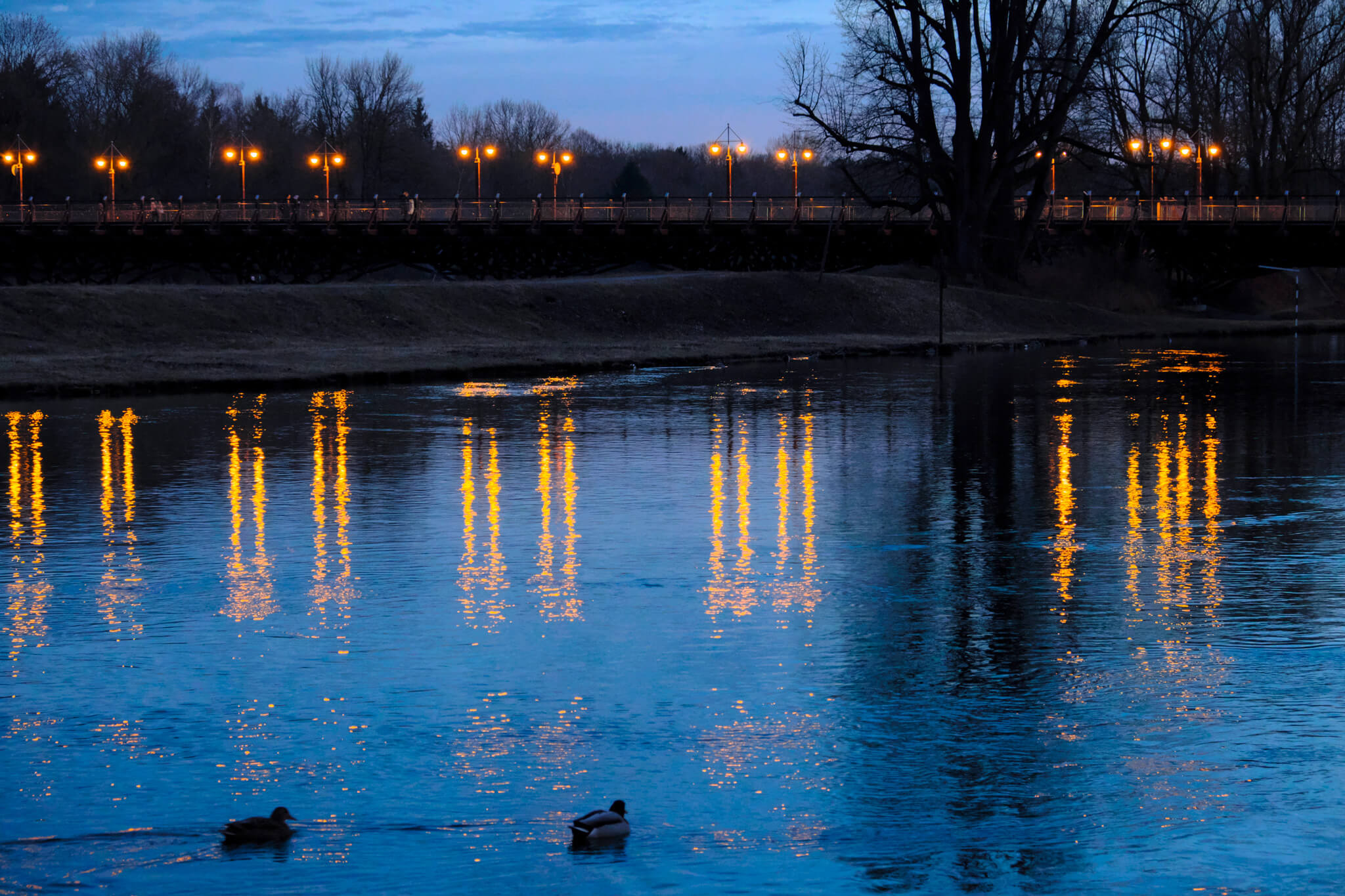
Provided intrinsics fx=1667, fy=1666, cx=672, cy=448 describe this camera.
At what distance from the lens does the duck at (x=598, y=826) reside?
6.62m

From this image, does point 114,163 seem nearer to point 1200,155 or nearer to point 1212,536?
point 1200,155

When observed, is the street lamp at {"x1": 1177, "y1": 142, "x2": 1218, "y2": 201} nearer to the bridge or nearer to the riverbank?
the bridge

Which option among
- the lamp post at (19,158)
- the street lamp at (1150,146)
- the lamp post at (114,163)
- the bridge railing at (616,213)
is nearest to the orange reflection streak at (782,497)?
the bridge railing at (616,213)

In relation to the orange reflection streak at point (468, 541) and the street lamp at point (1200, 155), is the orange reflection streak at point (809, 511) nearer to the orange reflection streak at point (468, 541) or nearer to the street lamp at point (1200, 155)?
the orange reflection streak at point (468, 541)

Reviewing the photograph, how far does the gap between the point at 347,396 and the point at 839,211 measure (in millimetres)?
44102

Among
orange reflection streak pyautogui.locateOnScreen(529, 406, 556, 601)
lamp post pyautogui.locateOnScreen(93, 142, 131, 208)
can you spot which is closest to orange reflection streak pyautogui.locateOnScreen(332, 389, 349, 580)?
orange reflection streak pyautogui.locateOnScreen(529, 406, 556, 601)

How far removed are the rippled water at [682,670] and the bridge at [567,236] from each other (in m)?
48.6

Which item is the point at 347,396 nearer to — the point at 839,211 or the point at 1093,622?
the point at 1093,622

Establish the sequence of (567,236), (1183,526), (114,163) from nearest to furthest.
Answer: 1. (1183,526)
2. (567,236)
3. (114,163)

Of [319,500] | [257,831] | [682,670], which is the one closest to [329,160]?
[319,500]

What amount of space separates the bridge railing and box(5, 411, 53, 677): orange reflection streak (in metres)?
48.0

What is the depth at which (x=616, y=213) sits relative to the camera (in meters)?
70.0

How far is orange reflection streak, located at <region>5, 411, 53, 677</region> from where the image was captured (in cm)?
1054

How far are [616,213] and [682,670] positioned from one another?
61.5m
